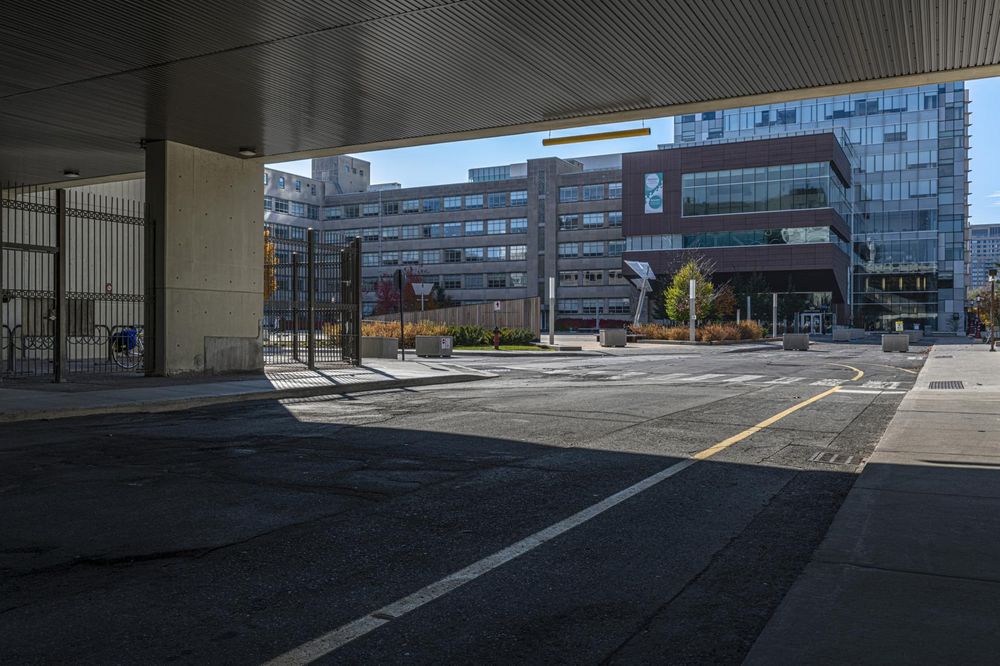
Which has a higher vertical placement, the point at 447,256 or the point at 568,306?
the point at 447,256

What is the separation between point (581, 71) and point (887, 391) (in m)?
9.80

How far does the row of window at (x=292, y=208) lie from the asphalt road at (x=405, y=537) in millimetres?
120956

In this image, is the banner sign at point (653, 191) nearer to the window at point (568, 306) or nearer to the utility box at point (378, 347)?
the window at point (568, 306)

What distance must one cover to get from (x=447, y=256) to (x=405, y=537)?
123 metres

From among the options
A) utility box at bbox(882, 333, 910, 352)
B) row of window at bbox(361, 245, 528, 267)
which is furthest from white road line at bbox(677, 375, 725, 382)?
row of window at bbox(361, 245, 528, 267)

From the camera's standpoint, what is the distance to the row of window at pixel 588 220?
379 feet

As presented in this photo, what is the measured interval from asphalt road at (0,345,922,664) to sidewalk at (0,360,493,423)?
4.22 feet

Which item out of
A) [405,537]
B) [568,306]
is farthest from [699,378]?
[568,306]

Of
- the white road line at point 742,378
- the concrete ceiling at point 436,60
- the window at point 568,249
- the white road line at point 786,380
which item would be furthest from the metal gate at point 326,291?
the window at point 568,249

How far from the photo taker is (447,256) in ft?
417

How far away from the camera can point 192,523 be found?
232 inches

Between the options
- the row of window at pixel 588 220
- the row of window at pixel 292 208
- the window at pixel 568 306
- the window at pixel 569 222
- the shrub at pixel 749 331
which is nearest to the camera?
the shrub at pixel 749 331

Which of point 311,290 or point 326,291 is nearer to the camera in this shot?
point 311,290

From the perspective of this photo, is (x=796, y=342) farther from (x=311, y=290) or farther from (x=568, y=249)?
(x=568, y=249)
